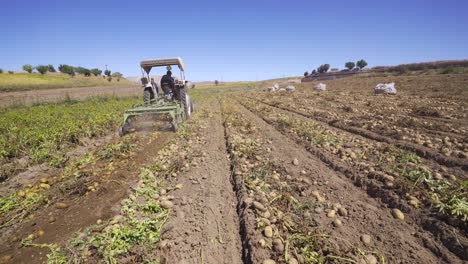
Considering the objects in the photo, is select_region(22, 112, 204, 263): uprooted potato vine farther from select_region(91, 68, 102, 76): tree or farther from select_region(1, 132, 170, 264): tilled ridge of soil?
select_region(91, 68, 102, 76): tree

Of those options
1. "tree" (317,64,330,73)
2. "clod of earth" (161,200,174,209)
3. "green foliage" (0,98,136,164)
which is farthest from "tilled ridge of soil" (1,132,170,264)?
"tree" (317,64,330,73)

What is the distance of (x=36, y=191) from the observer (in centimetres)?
365

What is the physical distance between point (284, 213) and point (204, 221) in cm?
107

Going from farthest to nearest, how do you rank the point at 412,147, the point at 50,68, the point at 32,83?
the point at 50,68, the point at 32,83, the point at 412,147

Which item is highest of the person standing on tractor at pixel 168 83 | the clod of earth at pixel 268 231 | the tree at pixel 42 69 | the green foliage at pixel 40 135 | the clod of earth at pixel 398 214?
the tree at pixel 42 69

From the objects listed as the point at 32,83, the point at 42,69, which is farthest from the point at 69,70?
the point at 32,83

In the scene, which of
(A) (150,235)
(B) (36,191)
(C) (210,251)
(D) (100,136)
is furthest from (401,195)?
(D) (100,136)

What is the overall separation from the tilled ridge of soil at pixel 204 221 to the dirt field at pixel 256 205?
15 millimetres

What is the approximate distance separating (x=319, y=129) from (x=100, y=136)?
24.1 feet

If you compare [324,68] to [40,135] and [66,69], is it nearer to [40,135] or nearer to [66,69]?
[40,135]

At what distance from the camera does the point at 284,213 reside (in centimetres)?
291

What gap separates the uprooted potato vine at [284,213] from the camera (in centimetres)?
228

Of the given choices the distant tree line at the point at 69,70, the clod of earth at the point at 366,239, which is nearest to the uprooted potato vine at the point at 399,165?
the clod of earth at the point at 366,239

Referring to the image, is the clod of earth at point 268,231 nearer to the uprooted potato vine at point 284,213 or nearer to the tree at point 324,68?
the uprooted potato vine at point 284,213
